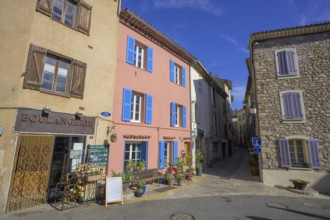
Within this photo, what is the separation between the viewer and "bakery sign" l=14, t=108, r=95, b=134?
5.89 m

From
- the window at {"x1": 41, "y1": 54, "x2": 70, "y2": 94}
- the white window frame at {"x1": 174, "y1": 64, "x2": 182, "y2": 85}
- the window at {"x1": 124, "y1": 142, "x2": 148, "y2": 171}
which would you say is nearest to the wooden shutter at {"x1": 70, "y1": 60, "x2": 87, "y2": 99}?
the window at {"x1": 41, "y1": 54, "x2": 70, "y2": 94}

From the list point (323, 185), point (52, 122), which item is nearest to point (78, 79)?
point (52, 122)

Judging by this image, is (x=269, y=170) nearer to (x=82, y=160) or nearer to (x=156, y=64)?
(x=156, y=64)

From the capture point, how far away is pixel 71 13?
7742 mm

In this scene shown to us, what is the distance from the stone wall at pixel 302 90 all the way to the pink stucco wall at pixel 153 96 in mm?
5212

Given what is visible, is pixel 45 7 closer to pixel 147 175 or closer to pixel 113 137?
pixel 113 137

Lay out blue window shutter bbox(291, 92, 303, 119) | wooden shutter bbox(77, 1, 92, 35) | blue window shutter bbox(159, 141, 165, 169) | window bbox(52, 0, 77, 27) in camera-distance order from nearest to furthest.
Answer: window bbox(52, 0, 77, 27), wooden shutter bbox(77, 1, 92, 35), blue window shutter bbox(291, 92, 303, 119), blue window shutter bbox(159, 141, 165, 169)

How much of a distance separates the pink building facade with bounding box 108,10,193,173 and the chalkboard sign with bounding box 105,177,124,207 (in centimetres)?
154

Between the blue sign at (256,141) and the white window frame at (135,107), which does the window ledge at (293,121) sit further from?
the white window frame at (135,107)

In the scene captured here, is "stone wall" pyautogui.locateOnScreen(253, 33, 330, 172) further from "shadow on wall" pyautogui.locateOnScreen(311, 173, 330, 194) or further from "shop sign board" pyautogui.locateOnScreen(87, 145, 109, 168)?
"shop sign board" pyautogui.locateOnScreen(87, 145, 109, 168)

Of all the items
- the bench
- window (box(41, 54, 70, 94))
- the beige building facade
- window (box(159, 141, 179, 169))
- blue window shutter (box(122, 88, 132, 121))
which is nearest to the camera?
the beige building facade

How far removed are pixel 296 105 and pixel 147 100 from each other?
8.48m

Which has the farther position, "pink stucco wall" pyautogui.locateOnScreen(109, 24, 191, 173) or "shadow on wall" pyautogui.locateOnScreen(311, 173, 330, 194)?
"shadow on wall" pyautogui.locateOnScreen(311, 173, 330, 194)

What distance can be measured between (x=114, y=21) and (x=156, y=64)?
3.40 meters
